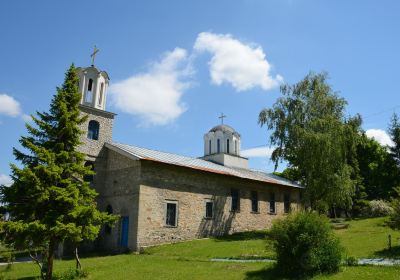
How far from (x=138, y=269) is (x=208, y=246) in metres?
7.15

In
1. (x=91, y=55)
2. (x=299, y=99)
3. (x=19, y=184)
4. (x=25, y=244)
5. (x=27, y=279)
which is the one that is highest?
(x=91, y=55)

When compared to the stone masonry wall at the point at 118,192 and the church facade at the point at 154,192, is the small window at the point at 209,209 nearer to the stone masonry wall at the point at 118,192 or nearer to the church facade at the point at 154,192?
the church facade at the point at 154,192

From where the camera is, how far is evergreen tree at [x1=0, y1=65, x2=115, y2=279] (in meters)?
14.4

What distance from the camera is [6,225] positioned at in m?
13.9

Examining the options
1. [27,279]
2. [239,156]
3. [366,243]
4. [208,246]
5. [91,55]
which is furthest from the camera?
[239,156]

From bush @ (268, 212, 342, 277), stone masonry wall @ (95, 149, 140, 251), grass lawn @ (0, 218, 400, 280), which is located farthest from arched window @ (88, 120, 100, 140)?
bush @ (268, 212, 342, 277)

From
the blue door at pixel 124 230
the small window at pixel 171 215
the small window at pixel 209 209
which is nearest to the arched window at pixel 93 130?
the blue door at pixel 124 230

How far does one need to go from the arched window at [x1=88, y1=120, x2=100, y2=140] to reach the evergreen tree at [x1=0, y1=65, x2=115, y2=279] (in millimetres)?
11313

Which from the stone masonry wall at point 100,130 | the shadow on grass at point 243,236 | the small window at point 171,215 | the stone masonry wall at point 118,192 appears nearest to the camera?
the stone masonry wall at point 118,192

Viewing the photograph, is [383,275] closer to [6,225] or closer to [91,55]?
[6,225]

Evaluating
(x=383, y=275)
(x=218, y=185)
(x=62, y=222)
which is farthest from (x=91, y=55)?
(x=383, y=275)

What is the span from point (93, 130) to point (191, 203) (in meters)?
8.50

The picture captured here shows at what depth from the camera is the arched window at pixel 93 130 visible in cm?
2745

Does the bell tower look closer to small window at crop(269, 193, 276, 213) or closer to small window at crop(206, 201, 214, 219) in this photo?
small window at crop(206, 201, 214, 219)
